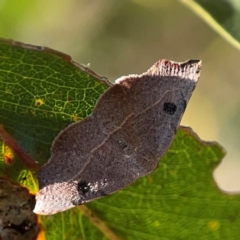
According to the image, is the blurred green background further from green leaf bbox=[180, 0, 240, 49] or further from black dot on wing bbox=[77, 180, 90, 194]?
black dot on wing bbox=[77, 180, 90, 194]

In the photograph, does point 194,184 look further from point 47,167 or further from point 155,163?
point 47,167

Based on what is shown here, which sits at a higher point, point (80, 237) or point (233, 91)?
point (233, 91)

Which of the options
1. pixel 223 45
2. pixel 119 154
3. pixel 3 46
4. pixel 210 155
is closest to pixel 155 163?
pixel 119 154

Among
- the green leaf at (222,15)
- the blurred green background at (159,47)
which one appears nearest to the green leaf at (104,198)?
the green leaf at (222,15)

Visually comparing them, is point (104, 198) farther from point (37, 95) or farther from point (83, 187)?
point (37, 95)

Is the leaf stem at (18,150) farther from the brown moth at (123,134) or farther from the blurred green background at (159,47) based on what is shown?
the blurred green background at (159,47)

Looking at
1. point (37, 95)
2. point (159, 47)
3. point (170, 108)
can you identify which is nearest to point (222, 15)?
point (170, 108)

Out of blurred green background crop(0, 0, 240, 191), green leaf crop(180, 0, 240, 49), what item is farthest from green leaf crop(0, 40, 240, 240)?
blurred green background crop(0, 0, 240, 191)
